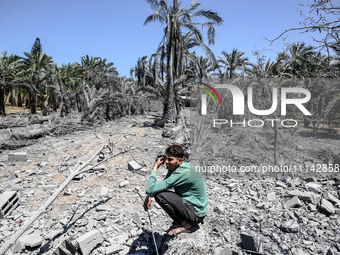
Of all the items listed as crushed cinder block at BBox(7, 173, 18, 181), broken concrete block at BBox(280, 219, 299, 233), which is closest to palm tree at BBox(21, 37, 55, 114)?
crushed cinder block at BBox(7, 173, 18, 181)

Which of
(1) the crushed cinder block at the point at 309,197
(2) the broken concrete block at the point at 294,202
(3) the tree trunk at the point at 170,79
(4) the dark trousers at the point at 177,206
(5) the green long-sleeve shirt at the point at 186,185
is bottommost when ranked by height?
Answer: (2) the broken concrete block at the point at 294,202

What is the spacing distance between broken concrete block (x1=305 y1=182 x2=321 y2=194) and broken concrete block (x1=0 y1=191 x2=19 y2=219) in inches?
248

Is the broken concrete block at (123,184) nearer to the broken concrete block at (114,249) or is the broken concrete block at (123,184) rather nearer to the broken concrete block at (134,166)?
the broken concrete block at (134,166)

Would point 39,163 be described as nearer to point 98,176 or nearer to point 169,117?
point 98,176

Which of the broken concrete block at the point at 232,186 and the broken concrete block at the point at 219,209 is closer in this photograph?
the broken concrete block at the point at 219,209

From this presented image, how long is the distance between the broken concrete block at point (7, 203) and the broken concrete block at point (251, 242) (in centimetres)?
445

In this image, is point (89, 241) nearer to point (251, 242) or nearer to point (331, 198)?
point (251, 242)

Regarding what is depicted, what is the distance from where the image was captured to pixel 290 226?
3650 mm

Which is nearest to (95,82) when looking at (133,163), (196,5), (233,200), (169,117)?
(169,117)

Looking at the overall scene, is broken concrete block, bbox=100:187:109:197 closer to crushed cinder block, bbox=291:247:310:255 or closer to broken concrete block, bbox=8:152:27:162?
crushed cinder block, bbox=291:247:310:255

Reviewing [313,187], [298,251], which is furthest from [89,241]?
[313,187]

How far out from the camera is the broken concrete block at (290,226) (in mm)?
3621

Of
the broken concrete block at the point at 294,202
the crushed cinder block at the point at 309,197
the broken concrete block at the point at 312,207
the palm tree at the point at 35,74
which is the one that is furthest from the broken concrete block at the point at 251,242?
the palm tree at the point at 35,74

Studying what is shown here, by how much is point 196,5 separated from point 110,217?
10811mm
